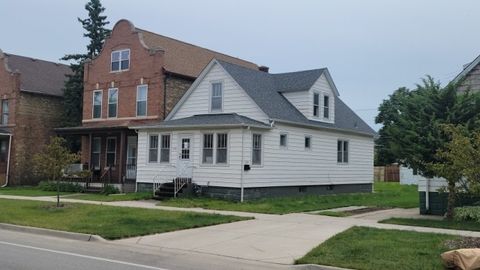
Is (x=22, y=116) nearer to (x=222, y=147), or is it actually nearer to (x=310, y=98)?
(x=222, y=147)

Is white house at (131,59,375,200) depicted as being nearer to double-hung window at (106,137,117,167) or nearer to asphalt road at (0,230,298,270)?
double-hung window at (106,137,117,167)

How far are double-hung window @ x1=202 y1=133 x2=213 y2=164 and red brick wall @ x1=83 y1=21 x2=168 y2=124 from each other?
601cm

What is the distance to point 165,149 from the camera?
26391 millimetres

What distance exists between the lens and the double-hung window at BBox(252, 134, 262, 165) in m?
24.1

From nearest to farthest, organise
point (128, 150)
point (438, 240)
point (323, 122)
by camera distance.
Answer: point (438, 240), point (323, 122), point (128, 150)

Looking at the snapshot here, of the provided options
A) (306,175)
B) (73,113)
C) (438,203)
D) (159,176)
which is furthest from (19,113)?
(438,203)

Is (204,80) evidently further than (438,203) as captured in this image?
Yes

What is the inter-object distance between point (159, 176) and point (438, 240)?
16451 millimetres

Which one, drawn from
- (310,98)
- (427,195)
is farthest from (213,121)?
(427,195)

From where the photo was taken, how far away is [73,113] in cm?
3822

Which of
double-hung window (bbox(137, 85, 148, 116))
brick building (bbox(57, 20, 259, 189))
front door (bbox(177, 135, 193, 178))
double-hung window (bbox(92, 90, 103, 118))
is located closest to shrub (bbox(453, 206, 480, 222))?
front door (bbox(177, 135, 193, 178))

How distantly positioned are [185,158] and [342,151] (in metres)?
9.92

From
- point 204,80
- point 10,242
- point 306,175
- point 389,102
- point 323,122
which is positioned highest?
point 389,102

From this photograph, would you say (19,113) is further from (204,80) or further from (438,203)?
(438,203)
